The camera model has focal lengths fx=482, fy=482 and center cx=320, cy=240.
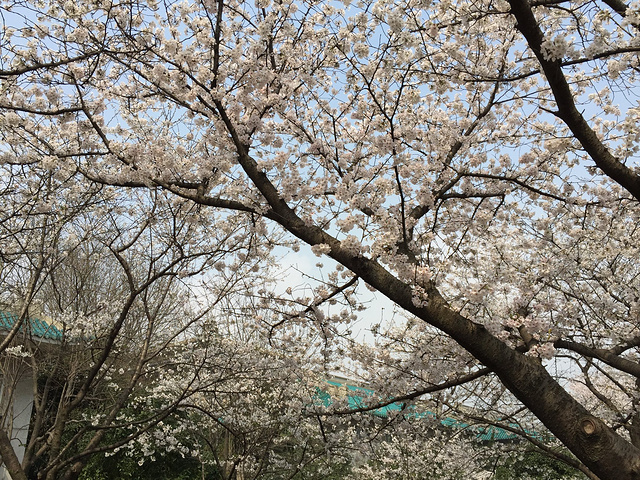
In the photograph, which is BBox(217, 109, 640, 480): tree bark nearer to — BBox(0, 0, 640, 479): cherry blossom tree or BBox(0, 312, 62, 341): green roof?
→ BBox(0, 0, 640, 479): cherry blossom tree

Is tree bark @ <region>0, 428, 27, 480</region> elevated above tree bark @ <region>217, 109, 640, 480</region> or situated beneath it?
situated beneath

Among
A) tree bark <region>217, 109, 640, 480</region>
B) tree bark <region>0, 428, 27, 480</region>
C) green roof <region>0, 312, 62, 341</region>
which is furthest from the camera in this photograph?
green roof <region>0, 312, 62, 341</region>

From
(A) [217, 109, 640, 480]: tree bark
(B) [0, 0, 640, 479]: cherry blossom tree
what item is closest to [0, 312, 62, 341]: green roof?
(B) [0, 0, 640, 479]: cherry blossom tree

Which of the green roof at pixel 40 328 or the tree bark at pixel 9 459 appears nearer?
the tree bark at pixel 9 459

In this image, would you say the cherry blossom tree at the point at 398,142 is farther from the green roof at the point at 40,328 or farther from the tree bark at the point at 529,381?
the green roof at the point at 40,328

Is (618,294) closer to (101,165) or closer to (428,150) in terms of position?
(428,150)

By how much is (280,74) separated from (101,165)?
2048 millimetres

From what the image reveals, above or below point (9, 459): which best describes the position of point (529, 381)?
above

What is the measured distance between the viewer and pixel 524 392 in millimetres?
2855

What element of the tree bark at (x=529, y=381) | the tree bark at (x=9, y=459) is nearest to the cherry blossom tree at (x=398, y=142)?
the tree bark at (x=529, y=381)

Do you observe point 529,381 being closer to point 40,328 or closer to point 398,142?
point 398,142

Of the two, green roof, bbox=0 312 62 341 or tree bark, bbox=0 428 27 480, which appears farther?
green roof, bbox=0 312 62 341

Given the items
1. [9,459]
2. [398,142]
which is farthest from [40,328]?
[398,142]

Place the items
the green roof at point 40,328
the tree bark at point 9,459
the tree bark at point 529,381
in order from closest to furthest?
the tree bark at point 529,381 < the tree bark at point 9,459 < the green roof at point 40,328
